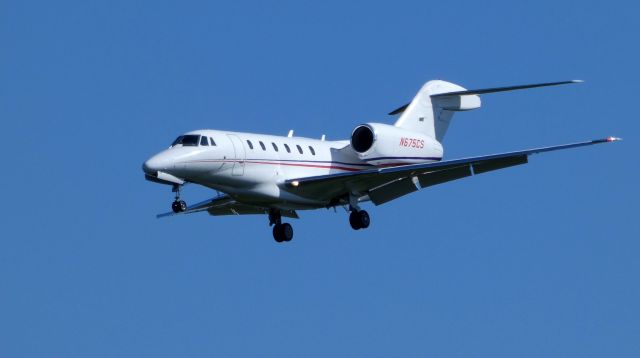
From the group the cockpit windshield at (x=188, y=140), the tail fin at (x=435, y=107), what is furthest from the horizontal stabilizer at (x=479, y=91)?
the cockpit windshield at (x=188, y=140)

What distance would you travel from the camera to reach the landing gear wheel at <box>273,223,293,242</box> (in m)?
32.2

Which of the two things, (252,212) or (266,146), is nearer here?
(266,146)

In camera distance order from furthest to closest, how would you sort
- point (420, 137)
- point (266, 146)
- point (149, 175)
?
1. point (420, 137)
2. point (266, 146)
3. point (149, 175)

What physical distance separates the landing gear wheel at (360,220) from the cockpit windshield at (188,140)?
4.72 meters

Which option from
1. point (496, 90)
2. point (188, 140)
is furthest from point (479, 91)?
point (188, 140)

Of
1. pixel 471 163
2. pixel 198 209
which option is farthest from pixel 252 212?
pixel 471 163

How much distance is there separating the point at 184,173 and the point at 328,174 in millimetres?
4332

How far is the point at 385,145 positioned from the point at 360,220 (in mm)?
1945

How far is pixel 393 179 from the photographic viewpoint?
104 ft

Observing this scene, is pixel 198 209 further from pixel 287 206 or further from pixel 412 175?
pixel 412 175

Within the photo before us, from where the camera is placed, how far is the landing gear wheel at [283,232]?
106 ft

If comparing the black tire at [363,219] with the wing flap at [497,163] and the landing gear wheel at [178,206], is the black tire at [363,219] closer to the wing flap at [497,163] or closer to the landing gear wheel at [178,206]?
the wing flap at [497,163]

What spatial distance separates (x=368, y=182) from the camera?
31.7m

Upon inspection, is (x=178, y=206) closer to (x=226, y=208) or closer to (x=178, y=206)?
(x=178, y=206)
